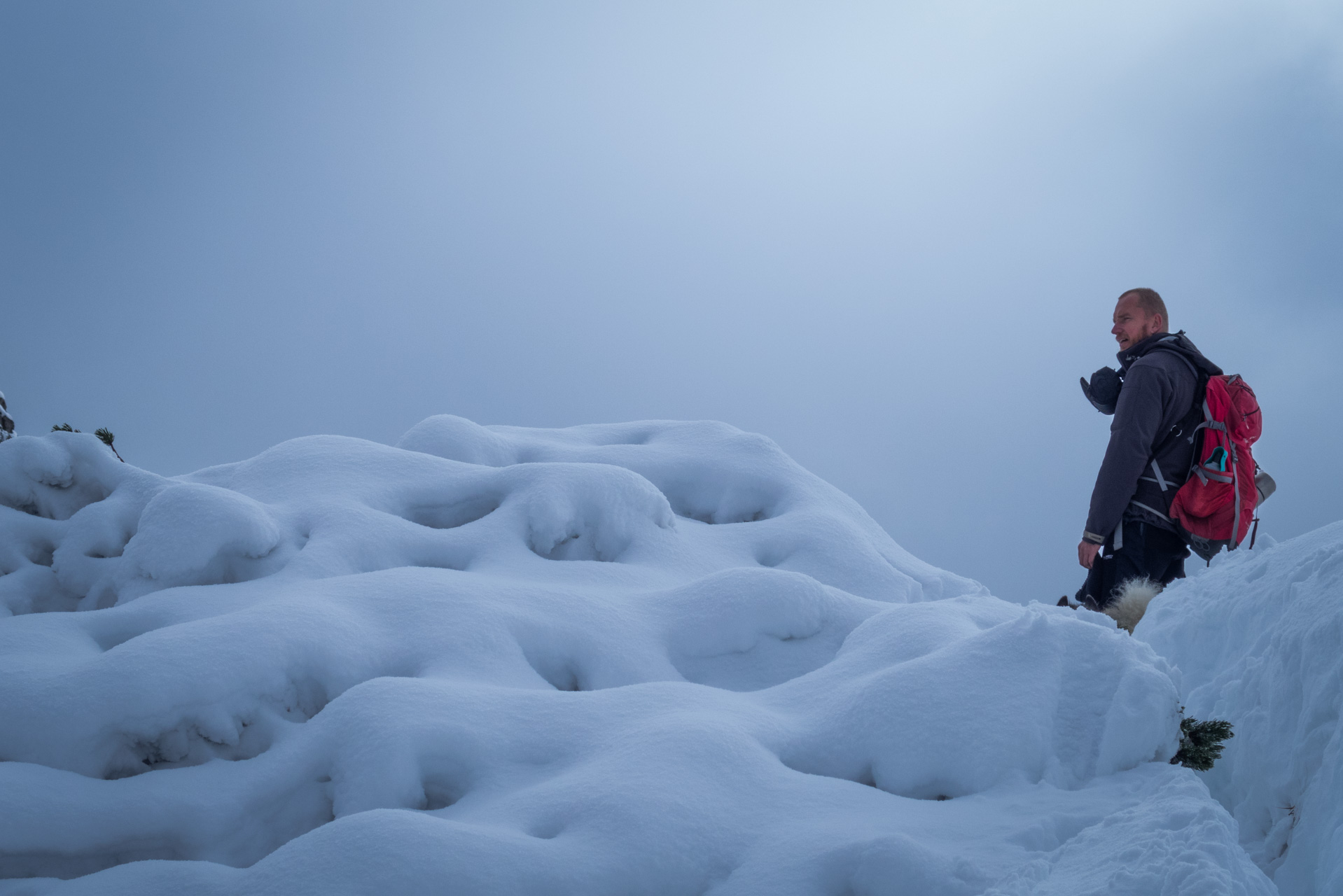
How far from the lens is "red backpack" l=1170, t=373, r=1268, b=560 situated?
589 centimetres

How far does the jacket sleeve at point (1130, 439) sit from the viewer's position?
5.91 meters

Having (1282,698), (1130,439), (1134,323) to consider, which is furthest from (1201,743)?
(1134,323)

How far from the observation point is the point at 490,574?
5020 mm

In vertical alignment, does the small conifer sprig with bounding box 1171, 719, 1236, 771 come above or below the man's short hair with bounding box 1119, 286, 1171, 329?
below

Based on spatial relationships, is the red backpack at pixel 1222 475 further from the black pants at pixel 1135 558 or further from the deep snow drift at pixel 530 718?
the deep snow drift at pixel 530 718

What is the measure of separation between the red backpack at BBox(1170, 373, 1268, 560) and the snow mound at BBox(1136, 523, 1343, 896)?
6.49 ft

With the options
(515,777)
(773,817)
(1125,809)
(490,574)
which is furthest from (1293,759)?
(490,574)

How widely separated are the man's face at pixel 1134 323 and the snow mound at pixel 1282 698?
9.21ft

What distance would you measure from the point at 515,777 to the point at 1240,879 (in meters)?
2.52

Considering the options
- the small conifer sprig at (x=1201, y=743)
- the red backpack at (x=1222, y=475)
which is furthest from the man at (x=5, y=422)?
the red backpack at (x=1222, y=475)

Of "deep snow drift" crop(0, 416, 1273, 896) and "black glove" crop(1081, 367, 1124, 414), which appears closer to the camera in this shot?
"deep snow drift" crop(0, 416, 1273, 896)

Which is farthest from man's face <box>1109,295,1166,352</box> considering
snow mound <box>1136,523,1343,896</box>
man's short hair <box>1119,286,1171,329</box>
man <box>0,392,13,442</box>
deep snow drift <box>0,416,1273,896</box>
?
man <box>0,392,13,442</box>

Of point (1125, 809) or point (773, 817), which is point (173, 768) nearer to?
point (773, 817)

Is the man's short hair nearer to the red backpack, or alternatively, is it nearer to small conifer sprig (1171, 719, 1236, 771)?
the red backpack
